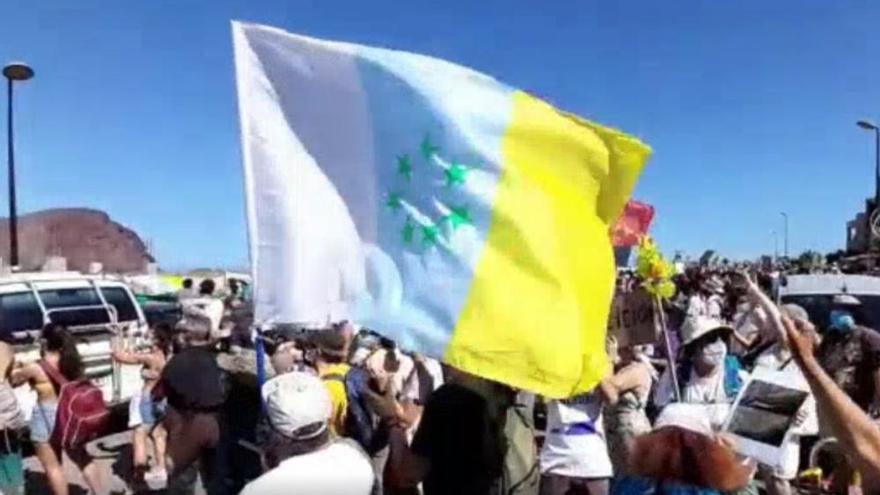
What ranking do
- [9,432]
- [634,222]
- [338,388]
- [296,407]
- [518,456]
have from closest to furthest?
[296,407] < [518,456] < [338,388] < [9,432] < [634,222]

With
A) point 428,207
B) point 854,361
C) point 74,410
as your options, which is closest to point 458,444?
point 428,207

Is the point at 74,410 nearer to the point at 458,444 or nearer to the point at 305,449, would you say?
the point at 458,444

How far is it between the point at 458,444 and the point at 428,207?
94 centimetres

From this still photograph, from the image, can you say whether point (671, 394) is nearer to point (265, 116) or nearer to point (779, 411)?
point (779, 411)

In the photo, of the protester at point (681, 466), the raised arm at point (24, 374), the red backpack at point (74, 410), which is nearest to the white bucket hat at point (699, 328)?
the protester at point (681, 466)

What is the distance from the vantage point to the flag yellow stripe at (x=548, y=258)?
147 inches

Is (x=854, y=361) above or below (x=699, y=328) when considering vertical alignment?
below

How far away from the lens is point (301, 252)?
3.78 m

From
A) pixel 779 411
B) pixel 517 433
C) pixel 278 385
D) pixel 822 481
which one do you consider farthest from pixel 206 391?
pixel 822 481

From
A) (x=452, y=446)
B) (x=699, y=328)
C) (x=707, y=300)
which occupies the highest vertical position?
(x=699, y=328)

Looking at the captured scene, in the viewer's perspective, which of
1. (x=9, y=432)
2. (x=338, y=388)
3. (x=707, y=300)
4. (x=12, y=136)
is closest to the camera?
(x=338, y=388)

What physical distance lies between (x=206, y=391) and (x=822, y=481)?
10.3 ft

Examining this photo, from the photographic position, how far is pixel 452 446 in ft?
A: 13.3

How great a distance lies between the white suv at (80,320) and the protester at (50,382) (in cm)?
198
